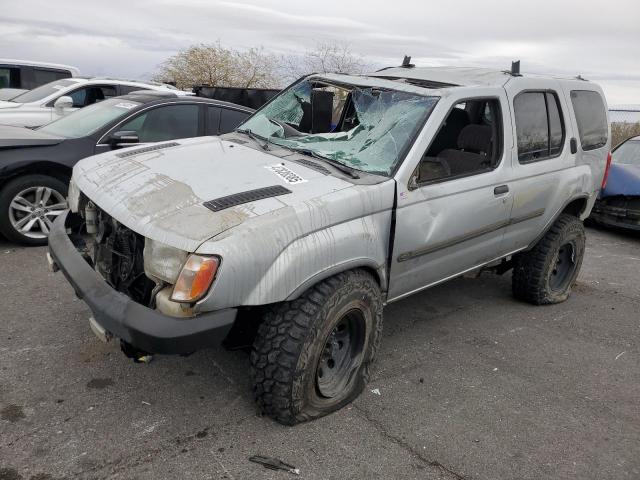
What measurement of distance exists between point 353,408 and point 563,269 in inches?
117

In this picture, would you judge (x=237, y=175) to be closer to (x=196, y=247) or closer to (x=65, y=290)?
(x=196, y=247)

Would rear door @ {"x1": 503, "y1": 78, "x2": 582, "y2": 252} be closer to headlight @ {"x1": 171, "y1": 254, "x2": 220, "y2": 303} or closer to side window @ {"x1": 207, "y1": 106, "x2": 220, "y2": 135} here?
headlight @ {"x1": 171, "y1": 254, "x2": 220, "y2": 303}

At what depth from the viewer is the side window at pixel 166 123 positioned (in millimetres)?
5777

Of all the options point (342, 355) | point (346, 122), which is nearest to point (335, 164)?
point (346, 122)

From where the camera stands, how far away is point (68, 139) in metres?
5.39

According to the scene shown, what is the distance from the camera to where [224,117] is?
20.9ft

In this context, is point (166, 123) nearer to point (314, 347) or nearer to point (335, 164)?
point (335, 164)

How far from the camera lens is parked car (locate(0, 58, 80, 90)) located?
11.3 metres

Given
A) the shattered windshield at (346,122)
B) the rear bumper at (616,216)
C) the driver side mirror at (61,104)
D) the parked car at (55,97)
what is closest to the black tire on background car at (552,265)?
the shattered windshield at (346,122)

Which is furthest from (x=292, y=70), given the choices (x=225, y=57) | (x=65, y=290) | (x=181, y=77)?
(x=65, y=290)

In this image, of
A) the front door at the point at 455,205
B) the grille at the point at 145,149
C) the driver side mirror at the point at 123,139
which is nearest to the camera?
the front door at the point at 455,205

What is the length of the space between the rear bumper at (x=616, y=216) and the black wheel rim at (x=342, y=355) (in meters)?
6.14

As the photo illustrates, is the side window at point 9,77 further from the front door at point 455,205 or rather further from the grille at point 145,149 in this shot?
the front door at point 455,205

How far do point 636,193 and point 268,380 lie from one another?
681 centimetres
